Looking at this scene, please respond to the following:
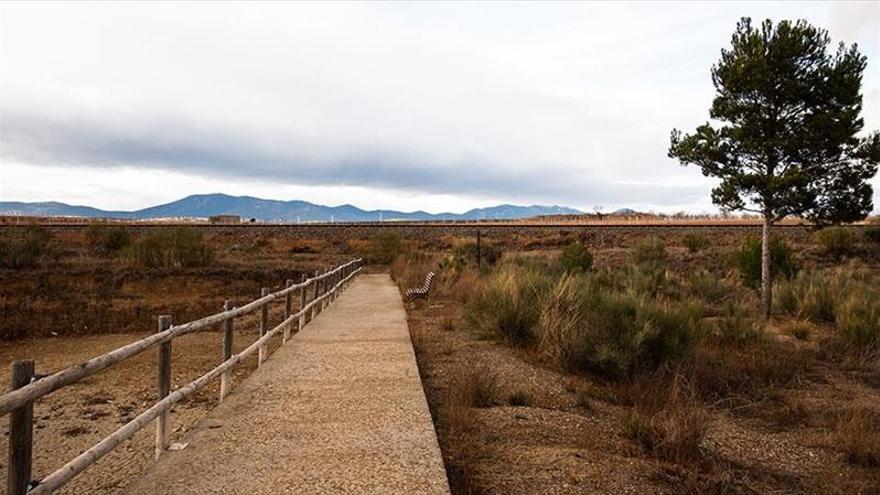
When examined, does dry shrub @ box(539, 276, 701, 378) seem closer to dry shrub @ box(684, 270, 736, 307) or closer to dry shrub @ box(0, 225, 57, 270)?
dry shrub @ box(684, 270, 736, 307)

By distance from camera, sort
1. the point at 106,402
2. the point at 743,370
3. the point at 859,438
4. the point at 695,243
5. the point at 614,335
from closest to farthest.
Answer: the point at 859,438, the point at 106,402, the point at 614,335, the point at 743,370, the point at 695,243

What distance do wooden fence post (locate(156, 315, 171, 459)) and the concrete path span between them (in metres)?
0.21

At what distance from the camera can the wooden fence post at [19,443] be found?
11.5 feet

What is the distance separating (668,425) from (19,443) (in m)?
5.49

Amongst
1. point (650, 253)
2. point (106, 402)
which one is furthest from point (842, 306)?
point (650, 253)

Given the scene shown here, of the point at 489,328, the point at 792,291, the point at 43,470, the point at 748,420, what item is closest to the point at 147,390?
the point at 43,470

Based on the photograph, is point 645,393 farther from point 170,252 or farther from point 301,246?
point 301,246

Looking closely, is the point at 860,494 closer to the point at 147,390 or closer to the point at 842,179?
the point at 147,390

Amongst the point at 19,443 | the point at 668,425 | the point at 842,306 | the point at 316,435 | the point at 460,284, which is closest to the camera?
the point at 19,443

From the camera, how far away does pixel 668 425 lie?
637cm

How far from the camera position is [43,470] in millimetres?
6516

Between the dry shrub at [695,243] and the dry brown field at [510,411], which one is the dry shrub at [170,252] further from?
the dry shrub at [695,243]

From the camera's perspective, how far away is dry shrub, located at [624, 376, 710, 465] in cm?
596

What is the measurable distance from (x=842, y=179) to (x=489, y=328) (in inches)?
407
